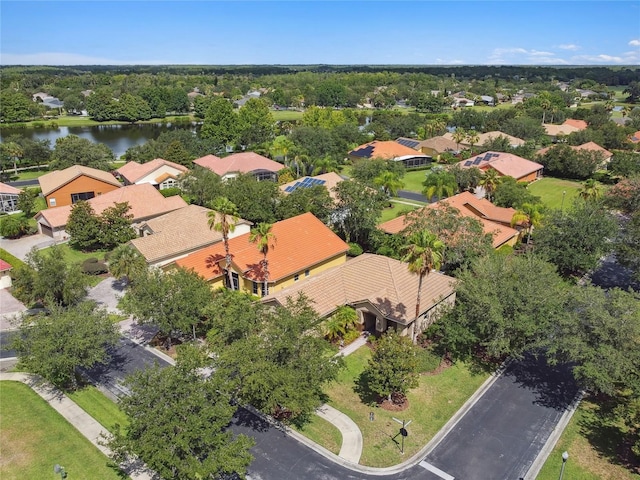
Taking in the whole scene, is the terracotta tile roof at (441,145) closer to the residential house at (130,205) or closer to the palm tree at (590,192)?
the palm tree at (590,192)

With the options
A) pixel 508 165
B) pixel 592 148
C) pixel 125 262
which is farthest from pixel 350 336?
pixel 592 148

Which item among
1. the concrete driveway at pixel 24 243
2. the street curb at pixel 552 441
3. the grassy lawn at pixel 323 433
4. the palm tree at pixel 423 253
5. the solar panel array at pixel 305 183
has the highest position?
the palm tree at pixel 423 253

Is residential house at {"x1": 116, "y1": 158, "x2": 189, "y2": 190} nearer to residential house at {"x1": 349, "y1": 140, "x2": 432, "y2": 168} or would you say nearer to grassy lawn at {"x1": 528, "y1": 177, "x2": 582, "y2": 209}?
residential house at {"x1": 349, "y1": 140, "x2": 432, "y2": 168}

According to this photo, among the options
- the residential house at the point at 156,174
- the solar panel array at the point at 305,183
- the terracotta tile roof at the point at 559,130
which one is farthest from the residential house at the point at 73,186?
the terracotta tile roof at the point at 559,130

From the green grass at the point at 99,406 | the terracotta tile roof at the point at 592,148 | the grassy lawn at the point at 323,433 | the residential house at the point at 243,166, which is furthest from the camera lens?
the terracotta tile roof at the point at 592,148

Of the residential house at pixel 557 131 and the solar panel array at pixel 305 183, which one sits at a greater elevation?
the residential house at pixel 557 131

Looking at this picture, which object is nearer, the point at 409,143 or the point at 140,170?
the point at 140,170

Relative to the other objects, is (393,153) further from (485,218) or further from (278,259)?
(278,259)

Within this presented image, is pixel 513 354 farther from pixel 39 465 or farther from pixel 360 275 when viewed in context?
pixel 39 465
